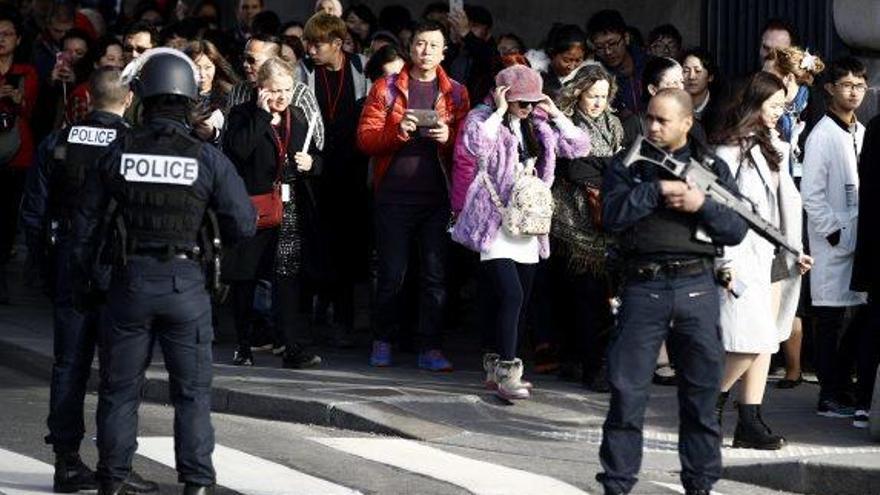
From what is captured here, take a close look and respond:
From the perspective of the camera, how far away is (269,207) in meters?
14.2

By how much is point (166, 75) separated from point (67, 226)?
1168 mm

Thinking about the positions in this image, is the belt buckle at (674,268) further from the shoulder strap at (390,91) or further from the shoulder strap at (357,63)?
the shoulder strap at (357,63)

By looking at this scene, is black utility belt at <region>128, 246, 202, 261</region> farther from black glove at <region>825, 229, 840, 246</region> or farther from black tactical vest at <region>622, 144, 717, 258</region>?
black glove at <region>825, 229, 840, 246</region>

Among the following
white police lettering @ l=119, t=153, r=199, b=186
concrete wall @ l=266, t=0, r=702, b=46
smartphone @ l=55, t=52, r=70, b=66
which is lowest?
→ white police lettering @ l=119, t=153, r=199, b=186

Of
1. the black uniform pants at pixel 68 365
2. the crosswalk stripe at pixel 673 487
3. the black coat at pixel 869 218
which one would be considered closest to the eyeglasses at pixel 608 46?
the black coat at pixel 869 218

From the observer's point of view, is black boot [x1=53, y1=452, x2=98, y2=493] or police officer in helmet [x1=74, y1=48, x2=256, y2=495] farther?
black boot [x1=53, y1=452, x2=98, y2=493]

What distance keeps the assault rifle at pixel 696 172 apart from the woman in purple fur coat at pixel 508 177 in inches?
118

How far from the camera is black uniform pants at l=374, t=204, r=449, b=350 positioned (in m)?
14.3

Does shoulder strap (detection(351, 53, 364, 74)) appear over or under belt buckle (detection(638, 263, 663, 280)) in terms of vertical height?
over

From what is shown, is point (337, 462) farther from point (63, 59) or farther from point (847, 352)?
point (63, 59)

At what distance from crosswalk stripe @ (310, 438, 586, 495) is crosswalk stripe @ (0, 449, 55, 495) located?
1.59 m

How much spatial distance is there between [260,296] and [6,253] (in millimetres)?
2887

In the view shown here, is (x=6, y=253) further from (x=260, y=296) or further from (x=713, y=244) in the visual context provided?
(x=713, y=244)

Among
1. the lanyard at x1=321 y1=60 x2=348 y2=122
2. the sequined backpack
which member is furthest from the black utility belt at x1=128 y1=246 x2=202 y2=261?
the lanyard at x1=321 y1=60 x2=348 y2=122
